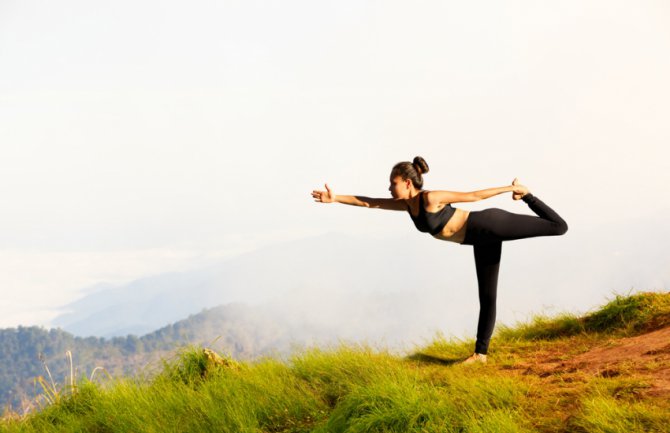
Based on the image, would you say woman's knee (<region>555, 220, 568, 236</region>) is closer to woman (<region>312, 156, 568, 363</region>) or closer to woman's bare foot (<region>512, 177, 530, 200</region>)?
woman (<region>312, 156, 568, 363</region>)

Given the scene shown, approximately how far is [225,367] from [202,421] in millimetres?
1874

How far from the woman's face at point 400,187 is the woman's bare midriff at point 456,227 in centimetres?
64

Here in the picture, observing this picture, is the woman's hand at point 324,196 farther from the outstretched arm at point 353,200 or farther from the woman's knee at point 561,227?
the woman's knee at point 561,227

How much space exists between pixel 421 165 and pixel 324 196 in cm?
129

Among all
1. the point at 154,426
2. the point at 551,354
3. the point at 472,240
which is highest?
the point at 472,240

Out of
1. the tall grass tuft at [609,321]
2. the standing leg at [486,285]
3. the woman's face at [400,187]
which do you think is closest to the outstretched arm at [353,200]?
the woman's face at [400,187]

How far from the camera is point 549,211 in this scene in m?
7.64

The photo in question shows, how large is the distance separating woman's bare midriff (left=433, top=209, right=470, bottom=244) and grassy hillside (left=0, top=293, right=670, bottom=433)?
1.63 metres

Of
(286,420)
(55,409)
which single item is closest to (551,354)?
(286,420)

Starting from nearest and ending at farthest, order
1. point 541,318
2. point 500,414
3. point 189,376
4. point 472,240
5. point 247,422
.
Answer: point 500,414, point 247,422, point 472,240, point 189,376, point 541,318

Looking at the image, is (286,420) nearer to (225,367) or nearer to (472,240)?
(225,367)

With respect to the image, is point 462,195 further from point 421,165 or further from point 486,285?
point 486,285

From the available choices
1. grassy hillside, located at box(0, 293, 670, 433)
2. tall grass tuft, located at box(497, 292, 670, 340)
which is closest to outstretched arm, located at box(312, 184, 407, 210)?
grassy hillside, located at box(0, 293, 670, 433)

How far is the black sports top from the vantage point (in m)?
7.32
